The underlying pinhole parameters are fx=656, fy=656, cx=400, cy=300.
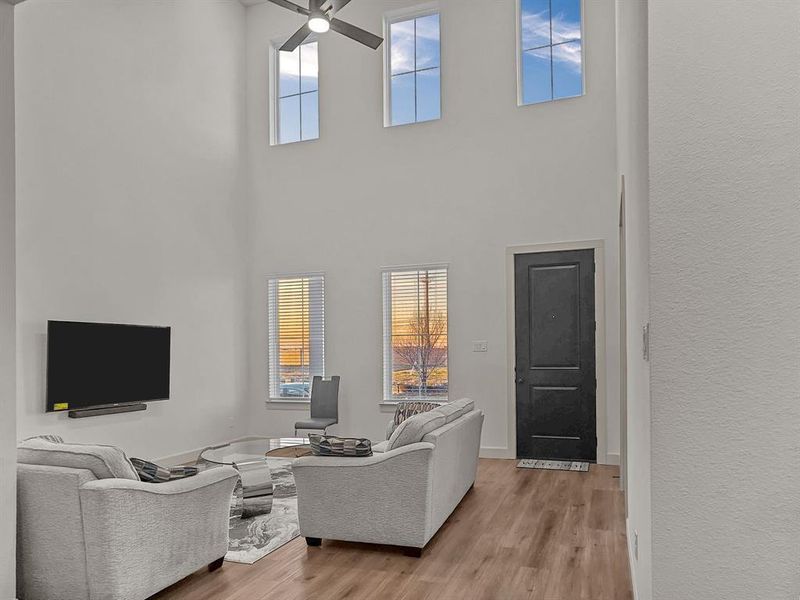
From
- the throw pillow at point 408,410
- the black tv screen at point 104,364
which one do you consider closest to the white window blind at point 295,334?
the black tv screen at point 104,364

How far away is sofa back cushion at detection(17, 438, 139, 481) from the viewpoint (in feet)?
10.1

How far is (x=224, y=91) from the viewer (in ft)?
26.3

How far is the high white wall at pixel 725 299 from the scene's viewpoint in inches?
72.1

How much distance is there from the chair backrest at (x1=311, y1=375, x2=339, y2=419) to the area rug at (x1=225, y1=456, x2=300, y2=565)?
6.91 ft

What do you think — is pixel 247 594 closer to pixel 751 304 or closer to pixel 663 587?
pixel 663 587

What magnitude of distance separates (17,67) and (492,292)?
4.85m

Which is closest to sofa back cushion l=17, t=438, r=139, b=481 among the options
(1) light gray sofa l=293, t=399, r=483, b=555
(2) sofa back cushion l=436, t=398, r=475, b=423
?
(1) light gray sofa l=293, t=399, r=483, b=555

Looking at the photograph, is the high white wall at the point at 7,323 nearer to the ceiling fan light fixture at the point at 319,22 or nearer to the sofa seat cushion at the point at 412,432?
the sofa seat cushion at the point at 412,432

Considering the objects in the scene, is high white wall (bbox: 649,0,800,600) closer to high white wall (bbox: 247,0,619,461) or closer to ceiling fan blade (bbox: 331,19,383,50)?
ceiling fan blade (bbox: 331,19,383,50)

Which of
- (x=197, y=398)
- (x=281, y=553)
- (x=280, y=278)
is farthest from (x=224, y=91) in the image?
(x=281, y=553)

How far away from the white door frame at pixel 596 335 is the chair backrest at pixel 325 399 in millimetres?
1935

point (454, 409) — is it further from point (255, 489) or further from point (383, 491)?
point (255, 489)

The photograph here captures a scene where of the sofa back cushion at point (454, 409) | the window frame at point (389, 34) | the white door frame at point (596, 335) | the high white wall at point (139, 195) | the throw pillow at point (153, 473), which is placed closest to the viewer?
the throw pillow at point (153, 473)

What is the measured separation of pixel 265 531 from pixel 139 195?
12.7 feet
